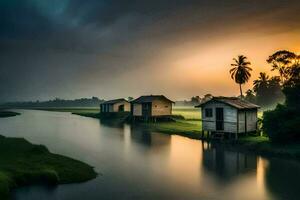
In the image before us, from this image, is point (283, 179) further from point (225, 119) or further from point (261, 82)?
point (261, 82)

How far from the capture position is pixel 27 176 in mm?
23094

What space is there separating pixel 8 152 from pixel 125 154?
1201cm

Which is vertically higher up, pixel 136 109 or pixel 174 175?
pixel 136 109

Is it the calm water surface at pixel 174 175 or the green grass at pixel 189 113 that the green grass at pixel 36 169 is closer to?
the calm water surface at pixel 174 175

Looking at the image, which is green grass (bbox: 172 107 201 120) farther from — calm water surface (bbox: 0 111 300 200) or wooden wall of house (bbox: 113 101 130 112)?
calm water surface (bbox: 0 111 300 200)

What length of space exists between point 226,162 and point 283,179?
7.37 metres

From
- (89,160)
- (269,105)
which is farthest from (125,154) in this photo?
(269,105)

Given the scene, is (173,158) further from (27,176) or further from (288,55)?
(288,55)

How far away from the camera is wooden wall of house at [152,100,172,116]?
76.2 m

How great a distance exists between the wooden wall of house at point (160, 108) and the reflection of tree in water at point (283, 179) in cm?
4531

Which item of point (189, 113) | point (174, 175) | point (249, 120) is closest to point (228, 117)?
point (249, 120)

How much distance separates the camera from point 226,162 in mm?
32156

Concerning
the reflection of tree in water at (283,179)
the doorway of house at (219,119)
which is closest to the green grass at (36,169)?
the reflection of tree in water at (283,179)

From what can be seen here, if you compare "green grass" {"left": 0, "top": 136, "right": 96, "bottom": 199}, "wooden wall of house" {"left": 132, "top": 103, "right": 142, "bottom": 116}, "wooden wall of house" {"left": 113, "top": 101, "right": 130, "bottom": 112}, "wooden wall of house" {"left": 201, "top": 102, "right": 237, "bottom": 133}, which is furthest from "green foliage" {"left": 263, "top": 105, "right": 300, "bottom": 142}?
"wooden wall of house" {"left": 113, "top": 101, "right": 130, "bottom": 112}
